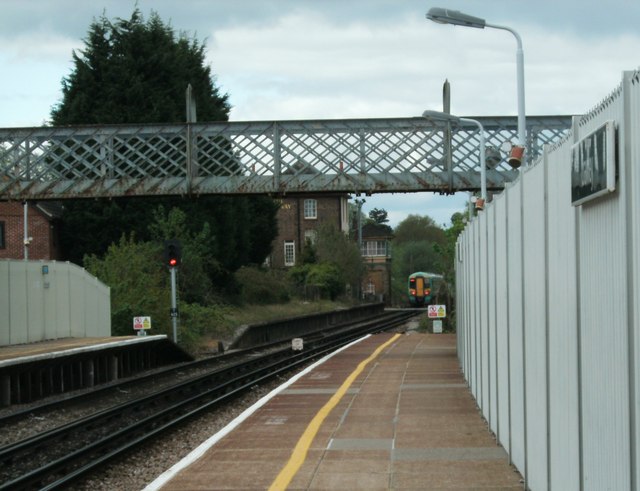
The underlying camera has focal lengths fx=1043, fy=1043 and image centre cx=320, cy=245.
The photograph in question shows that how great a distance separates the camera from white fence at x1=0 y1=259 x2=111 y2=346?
75.3 ft

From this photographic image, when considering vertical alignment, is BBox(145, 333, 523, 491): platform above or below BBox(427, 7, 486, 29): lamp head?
below

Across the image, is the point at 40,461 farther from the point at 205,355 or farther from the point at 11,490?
the point at 205,355

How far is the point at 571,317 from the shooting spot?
5.99 metres

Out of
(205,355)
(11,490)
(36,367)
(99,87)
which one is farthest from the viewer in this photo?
(99,87)

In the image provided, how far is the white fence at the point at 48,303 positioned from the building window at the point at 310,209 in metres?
66.3

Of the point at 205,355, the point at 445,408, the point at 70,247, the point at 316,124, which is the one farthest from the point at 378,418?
the point at 70,247

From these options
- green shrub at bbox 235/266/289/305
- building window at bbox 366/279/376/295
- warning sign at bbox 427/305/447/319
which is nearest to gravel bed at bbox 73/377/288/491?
warning sign at bbox 427/305/447/319

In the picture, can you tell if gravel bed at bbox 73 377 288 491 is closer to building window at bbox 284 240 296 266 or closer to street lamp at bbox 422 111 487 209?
street lamp at bbox 422 111 487 209

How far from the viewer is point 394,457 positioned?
10234 mm

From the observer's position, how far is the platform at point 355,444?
30.0 ft

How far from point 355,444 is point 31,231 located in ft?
125

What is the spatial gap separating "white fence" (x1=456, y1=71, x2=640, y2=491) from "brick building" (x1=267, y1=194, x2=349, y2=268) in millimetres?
80737

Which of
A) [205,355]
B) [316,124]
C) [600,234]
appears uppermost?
[316,124]

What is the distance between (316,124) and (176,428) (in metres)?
14.0
